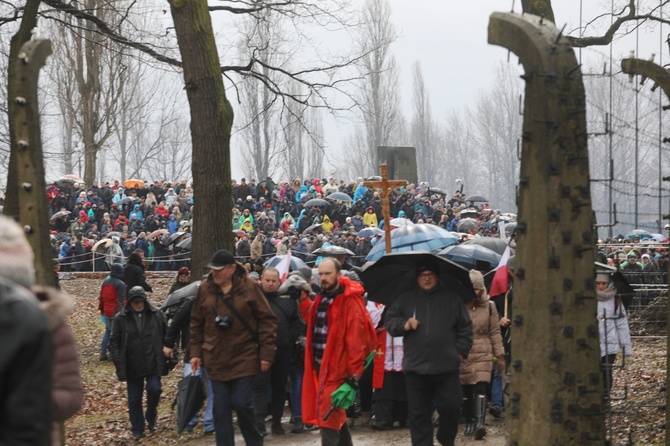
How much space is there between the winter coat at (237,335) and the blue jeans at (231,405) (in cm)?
9

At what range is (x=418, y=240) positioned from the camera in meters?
18.0

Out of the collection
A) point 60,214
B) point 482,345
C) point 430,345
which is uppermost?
point 60,214

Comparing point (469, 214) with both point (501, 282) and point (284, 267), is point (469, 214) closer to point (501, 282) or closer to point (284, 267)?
point (284, 267)

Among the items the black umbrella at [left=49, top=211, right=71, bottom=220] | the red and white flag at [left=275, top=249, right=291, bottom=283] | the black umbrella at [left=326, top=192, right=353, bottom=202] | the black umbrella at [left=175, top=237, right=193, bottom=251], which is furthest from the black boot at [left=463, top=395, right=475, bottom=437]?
the black umbrella at [left=326, top=192, right=353, bottom=202]

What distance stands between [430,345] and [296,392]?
3787mm

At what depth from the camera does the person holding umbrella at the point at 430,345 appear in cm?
946

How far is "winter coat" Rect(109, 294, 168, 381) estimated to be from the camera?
12.9 metres

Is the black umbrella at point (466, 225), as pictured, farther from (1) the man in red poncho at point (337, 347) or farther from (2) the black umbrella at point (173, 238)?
(1) the man in red poncho at point (337, 347)

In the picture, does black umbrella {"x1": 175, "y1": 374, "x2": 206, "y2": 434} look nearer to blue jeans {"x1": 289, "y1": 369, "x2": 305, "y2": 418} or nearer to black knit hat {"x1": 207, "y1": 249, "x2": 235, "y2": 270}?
blue jeans {"x1": 289, "y1": 369, "x2": 305, "y2": 418}

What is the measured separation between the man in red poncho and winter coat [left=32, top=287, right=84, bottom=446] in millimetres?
5337

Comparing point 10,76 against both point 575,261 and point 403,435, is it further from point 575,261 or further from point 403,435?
point 575,261

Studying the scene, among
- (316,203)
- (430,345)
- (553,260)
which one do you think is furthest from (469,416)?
(316,203)

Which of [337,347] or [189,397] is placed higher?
[337,347]

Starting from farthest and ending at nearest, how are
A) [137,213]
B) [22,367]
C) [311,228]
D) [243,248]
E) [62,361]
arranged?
[137,213] → [311,228] → [243,248] → [62,361] → [22,367]
